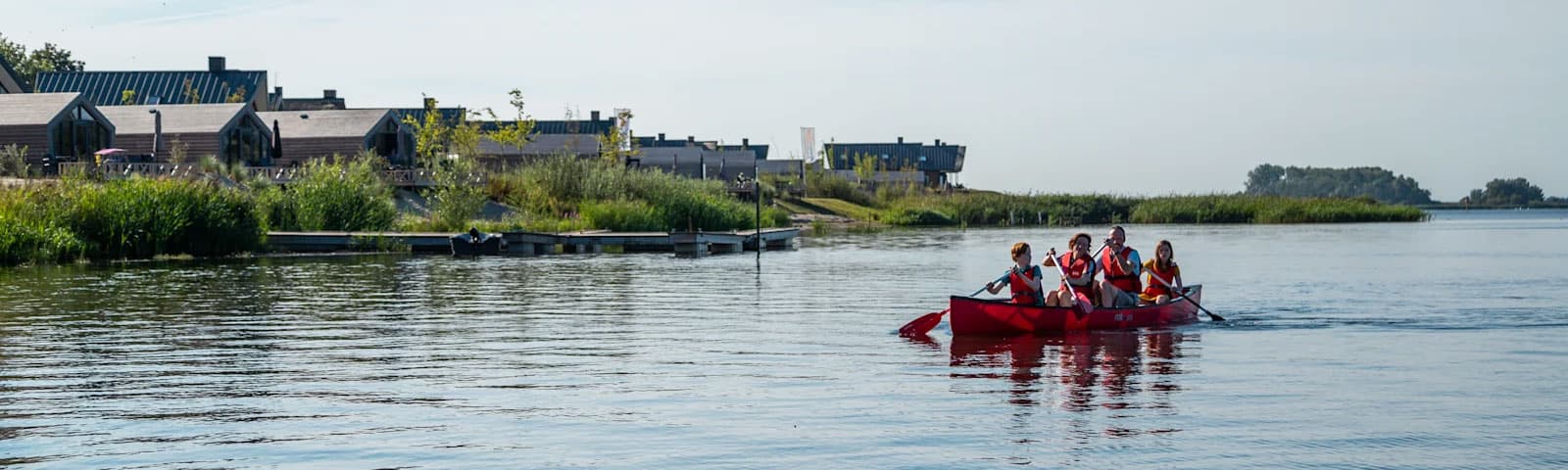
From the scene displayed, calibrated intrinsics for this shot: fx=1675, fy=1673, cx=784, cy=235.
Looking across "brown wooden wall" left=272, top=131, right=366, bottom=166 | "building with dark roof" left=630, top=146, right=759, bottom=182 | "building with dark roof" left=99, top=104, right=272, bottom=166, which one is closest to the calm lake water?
"building with dark roof" left=99, top=104, right=272, bottom=166

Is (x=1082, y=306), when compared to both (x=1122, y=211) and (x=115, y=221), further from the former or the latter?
(x=1122, y=211)

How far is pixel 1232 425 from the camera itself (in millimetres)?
12219

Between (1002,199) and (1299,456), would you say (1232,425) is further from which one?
(1002,199)

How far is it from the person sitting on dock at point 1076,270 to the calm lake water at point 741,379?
71 cm

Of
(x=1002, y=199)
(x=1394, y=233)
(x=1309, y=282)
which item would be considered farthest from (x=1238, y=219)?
(x=1309, y=282)

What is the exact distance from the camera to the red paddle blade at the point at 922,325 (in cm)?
1936

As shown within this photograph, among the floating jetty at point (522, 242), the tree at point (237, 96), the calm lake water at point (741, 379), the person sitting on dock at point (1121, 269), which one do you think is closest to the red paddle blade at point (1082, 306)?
the calm lake water at point (741, 379)

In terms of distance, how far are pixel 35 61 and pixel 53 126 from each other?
59098mm

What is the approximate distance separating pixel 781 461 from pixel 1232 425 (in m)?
3.61

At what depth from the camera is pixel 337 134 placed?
73.6 metres

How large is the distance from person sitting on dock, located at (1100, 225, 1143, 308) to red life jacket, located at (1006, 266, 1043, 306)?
1245 mm

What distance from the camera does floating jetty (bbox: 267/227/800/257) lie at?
4366 cm

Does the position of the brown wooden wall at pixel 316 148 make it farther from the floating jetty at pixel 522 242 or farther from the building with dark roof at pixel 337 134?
the floating jetty at pixel 522 242

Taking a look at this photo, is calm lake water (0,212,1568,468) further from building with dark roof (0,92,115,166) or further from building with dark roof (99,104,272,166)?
building with dark roof (99,104,272,166)
